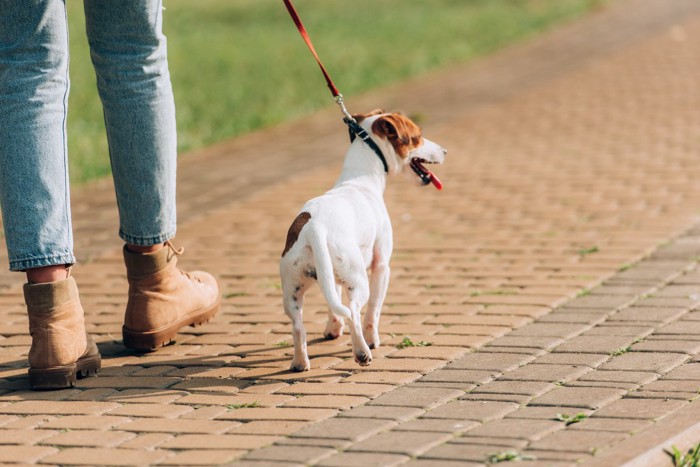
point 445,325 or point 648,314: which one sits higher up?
point 445,325

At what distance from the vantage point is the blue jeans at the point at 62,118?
3898 mm

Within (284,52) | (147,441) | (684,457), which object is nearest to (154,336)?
(147,441)

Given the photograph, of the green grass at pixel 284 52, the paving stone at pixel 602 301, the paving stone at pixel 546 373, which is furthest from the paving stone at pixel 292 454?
the green grass at pixel 284 52

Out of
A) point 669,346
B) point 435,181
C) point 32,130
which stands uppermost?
point 32,130

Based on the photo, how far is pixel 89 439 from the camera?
11.5ft

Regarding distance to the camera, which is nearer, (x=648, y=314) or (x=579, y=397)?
(x=579, y=397)

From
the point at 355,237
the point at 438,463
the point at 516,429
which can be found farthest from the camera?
the point at 355,237

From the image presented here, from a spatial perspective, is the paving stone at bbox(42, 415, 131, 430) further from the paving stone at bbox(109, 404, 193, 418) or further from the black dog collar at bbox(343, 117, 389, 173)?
the black dog collar at bbox(343, 117, 389, 173)

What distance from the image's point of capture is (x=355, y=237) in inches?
161

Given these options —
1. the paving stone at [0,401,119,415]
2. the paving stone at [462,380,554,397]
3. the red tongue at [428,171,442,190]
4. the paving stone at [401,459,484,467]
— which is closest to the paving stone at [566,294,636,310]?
the red tongue at [428,171,442,190]

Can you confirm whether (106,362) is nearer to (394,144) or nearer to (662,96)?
(394,144)

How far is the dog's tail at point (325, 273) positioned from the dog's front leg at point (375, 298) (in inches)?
15.9

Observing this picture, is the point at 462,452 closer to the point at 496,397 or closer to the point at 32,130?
the point at 496,397

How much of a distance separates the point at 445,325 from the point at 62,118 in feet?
5.32
